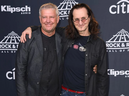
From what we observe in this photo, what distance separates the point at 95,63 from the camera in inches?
70.6

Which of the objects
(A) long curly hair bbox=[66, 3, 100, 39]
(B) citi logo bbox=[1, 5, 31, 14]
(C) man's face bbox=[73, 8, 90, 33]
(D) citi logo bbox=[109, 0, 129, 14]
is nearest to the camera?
(C) man's face bbox=[73, 8, 90, 33]

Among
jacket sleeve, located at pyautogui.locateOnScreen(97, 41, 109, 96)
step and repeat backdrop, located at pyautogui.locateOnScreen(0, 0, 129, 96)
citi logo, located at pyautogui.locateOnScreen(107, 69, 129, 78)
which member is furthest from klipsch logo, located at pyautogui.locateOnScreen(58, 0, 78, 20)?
citi logo, located at pyautogui.locateOnScreen(107, 69, 129, 78)

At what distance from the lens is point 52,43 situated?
1874 mm

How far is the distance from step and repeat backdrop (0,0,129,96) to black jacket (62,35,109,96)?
119 cm

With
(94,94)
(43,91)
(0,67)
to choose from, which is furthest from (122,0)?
(0,67)

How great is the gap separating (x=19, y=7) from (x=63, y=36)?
151 centimetres

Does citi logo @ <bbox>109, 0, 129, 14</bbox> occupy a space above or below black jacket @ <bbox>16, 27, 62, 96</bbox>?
above

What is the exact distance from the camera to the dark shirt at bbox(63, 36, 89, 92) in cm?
170

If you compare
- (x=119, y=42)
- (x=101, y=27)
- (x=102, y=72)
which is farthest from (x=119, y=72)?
(x=102, y=72)

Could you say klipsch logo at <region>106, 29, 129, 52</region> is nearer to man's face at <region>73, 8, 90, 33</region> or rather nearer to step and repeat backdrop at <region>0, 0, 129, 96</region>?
step and repeat backdrop at <region>0, 0, 129, 96</region>

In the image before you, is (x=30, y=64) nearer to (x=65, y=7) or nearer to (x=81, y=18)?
(x=81, y=18)

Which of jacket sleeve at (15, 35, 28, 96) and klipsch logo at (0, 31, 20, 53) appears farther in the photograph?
klipsch logo at (0, 31, 20, 53)

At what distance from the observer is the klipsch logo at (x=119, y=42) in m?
2.83

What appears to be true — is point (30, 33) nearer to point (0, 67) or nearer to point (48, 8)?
point (48, 8)
